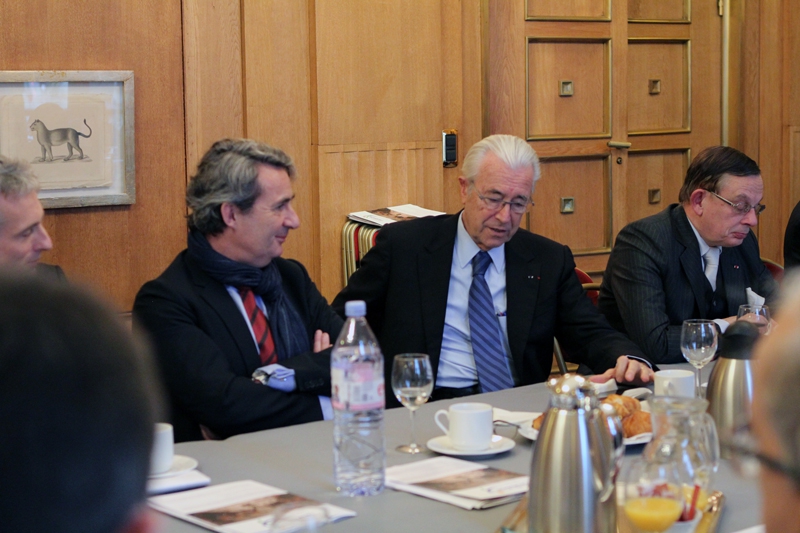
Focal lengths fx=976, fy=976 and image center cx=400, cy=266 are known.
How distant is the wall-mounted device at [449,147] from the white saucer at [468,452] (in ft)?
9.95

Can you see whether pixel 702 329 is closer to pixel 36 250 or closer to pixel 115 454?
pixel 36 250

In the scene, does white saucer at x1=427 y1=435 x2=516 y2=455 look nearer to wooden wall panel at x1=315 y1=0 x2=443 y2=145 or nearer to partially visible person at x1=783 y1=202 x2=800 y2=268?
partially visible person at x1=783 y1=202 x2=800 y2=268

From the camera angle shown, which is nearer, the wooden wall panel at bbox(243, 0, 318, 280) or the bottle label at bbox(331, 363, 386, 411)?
the bottle label at bbox(331, 363, 386, 411)

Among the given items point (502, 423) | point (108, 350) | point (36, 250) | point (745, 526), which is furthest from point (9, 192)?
point (108, 350)

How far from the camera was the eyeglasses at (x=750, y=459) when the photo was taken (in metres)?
0.81

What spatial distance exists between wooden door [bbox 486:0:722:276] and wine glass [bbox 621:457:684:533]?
12.6ft

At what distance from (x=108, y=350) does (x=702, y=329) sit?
2.07 meters

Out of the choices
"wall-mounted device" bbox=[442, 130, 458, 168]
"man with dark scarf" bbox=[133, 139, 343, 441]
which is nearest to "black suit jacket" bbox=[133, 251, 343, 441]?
"man with dark scarf" bbox=[133, 139, 343, 441]

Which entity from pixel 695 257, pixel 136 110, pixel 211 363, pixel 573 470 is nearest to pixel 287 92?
pixel 136 110

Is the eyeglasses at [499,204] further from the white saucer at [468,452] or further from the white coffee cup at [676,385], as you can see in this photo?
the white saucer at [468,452]

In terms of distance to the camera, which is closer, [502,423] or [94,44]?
[502,423]

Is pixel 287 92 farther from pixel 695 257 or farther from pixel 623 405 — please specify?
pixel 623 405

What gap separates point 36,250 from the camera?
268cm

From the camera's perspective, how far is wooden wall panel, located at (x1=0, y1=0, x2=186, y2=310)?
383 centimetres
